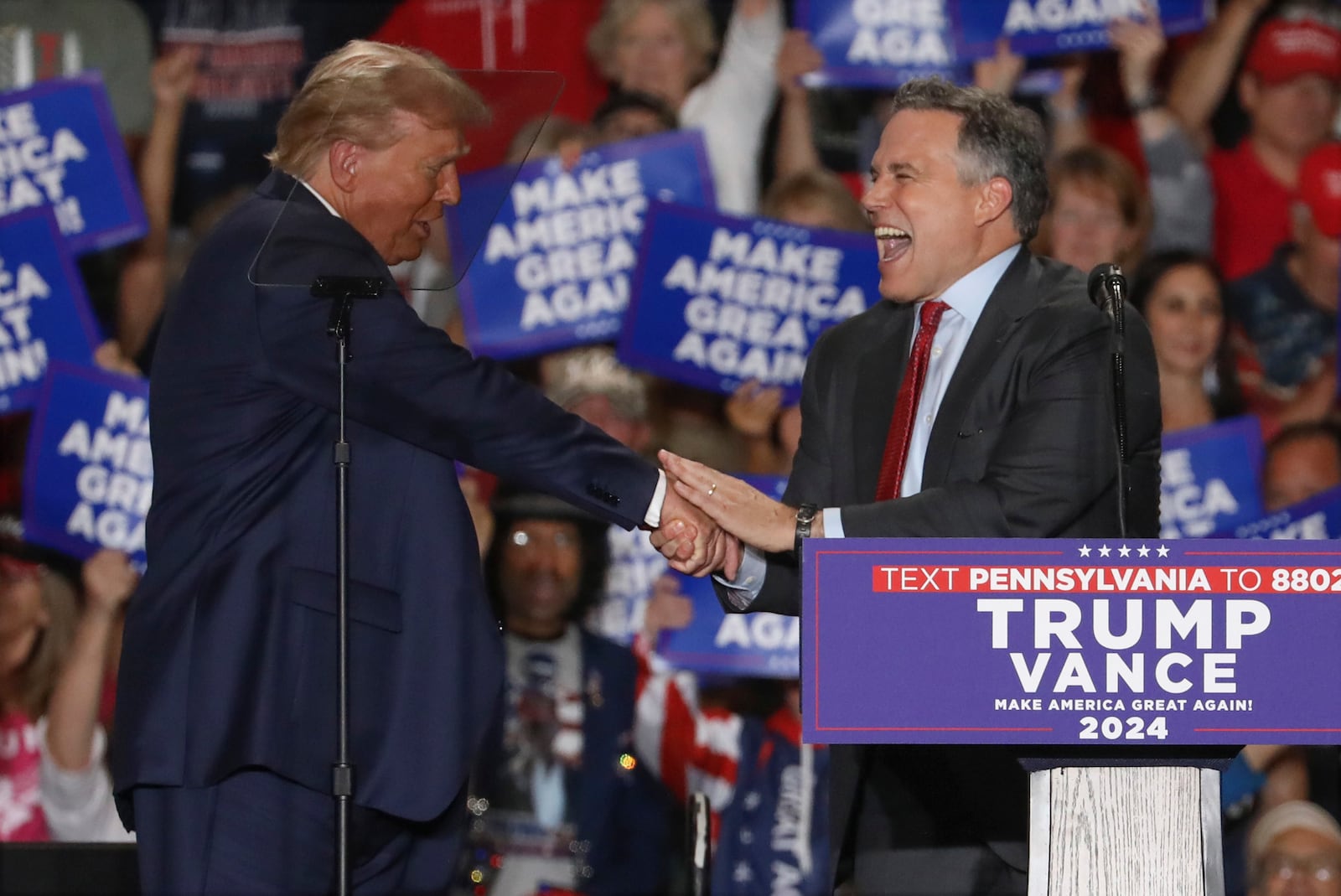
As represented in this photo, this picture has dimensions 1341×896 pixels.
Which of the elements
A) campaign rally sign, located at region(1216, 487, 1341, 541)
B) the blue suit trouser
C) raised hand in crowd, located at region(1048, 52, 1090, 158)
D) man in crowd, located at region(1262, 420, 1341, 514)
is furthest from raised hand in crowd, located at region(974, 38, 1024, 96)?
the blue suit trouser

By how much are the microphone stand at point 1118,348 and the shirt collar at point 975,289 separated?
1.22 feet

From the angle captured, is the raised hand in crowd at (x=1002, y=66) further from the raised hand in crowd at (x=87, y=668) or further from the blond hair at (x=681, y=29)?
the raised hand in crowd at (x=87, y=668)

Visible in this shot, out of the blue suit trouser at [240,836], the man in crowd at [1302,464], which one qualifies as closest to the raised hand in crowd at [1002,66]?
the man in crowd at [1302,464]

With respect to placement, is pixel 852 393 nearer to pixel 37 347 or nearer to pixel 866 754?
pixel 866 754

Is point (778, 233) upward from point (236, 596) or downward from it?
upward

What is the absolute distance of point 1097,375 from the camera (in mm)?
2615

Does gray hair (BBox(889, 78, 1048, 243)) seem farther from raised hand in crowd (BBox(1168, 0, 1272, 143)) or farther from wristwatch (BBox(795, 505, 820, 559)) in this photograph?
raised hand in crowd (BBox(1168, 0, 1272, 143))

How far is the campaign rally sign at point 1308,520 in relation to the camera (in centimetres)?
446

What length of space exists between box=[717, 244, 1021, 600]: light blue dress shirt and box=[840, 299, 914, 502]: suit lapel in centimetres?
4

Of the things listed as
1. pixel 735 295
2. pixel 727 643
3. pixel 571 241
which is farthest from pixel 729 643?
pixel 571 241

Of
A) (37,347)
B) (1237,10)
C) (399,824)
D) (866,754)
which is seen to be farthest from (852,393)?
(37,347)

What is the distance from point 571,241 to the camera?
4590mm

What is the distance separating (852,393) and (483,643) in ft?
2.65

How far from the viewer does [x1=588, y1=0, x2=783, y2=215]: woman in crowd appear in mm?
4582
